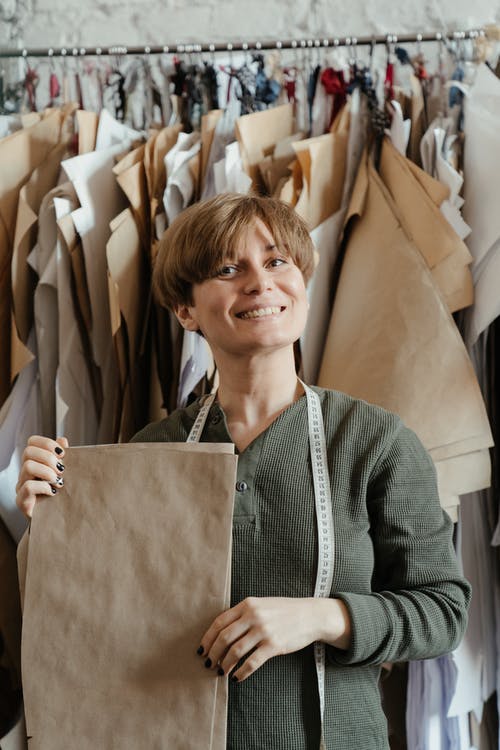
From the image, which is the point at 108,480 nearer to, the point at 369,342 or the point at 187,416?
the point at 187,416

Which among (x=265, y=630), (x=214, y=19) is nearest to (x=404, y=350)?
(x=265, y=630)

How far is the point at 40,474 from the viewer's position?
819 millimetres

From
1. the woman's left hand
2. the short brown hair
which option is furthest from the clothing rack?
the woman's left hand

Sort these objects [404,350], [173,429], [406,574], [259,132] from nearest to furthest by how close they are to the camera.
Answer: [406,574], [173,429], [404,350], [259,132]

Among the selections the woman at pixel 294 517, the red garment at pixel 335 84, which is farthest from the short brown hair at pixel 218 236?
the red garment at pixel 335 84

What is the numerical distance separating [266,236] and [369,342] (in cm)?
34

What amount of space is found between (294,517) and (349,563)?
0.23 feet

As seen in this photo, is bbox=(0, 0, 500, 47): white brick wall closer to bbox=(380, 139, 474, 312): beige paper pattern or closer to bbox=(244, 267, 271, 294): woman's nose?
bbox=(380, 139, 474, 312): beige paper pattern

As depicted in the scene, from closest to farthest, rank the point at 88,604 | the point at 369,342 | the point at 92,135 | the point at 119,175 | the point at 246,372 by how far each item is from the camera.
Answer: the point at 88,604
the point at 246,372
the point at 369,342
the point at 119,175
the point at 92,135

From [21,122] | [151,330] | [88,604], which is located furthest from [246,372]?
[21,122]

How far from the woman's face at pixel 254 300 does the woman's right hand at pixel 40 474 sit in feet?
0.69

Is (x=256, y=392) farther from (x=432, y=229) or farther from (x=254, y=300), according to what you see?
(x=432, y=229)

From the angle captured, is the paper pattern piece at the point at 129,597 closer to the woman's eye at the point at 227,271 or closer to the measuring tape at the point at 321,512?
the measuring tape at the point at 321,512

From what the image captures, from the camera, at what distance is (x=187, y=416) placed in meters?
A: 0.96
